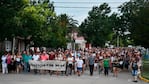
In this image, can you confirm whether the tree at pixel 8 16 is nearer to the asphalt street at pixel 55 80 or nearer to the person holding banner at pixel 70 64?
the person holding banner at pixel 70 64

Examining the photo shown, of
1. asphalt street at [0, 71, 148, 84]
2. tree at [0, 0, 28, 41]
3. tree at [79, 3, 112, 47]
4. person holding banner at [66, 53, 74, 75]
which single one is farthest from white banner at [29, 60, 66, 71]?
tree at [79, 3, 112, 47]

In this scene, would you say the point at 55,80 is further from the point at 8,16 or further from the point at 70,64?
the point at 8,16

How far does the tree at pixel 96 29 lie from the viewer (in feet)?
291

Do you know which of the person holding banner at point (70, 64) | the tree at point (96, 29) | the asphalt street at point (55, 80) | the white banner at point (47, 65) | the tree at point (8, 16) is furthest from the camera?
the tree at point (96, 29)

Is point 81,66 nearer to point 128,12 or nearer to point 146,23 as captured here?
point 146,23

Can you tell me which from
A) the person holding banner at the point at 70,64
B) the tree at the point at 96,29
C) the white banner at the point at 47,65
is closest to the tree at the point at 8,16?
the white banner at the point at 47,65

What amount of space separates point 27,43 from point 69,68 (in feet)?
96.0

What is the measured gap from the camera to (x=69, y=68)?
1278 inches

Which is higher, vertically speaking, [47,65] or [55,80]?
[47,65]

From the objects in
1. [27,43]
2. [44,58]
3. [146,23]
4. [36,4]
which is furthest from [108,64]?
[27,43]

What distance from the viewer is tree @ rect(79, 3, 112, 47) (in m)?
88.6

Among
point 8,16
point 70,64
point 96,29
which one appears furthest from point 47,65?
point 96,29

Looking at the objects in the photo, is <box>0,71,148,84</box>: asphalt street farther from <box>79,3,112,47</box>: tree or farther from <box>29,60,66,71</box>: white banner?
<box>79,3,112,47</box>: tree

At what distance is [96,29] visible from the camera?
90562mm
